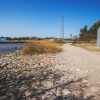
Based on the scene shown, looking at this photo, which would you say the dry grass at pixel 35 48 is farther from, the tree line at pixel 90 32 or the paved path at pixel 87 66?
the tree line at pixel 90 32

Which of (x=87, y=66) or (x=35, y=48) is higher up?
(x=87, y=66)

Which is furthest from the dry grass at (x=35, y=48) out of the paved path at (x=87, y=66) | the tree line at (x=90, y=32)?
the tree line at (x=90, y=32)

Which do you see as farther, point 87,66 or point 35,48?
point 35,48

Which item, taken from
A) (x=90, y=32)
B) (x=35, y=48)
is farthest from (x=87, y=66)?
(x=90, y=32)

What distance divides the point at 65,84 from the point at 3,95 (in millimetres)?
1956

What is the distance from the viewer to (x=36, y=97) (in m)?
5.36

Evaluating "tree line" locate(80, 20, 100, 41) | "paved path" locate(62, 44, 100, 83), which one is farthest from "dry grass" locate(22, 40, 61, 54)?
"tree line" locate(80, 20, 100, 41)

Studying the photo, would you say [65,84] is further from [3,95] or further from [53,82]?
[3,95]

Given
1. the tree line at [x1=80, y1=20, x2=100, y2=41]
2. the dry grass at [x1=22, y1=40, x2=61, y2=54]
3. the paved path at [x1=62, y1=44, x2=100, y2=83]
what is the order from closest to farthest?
the paved path at [x1=62, y1=44, x2=100, y2=83] < the dry grass at [x1=22, y1=40, x2=61, y2=54] < the tree line at [x1=80, y1=20, x2=100, y2=41]

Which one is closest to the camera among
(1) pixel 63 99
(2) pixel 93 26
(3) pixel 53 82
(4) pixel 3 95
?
(1) pixel 63 99

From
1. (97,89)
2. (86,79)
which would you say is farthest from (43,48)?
(97,89)

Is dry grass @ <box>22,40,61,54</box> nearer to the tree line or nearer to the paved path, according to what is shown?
the paved path

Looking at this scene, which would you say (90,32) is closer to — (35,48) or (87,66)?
(35,48)

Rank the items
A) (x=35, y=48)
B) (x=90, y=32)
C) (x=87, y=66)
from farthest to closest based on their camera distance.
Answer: (x=90, y=32) → (x=35, y=48) → (x=87, y=66)
